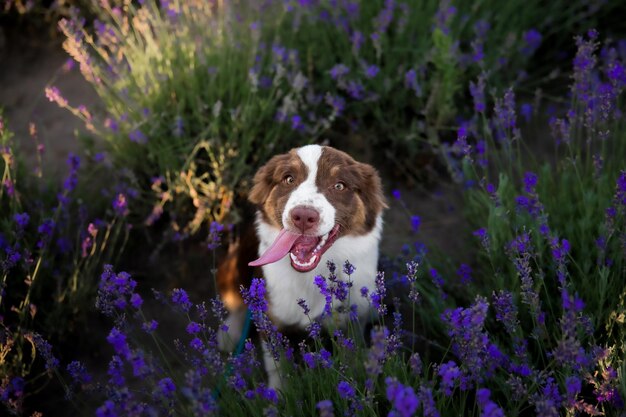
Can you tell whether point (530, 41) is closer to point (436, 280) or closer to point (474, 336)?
point (436, 280)

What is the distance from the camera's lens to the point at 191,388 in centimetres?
149

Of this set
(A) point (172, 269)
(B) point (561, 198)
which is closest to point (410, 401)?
(B) point (561, 198)

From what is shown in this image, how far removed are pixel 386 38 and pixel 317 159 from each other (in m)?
1.88

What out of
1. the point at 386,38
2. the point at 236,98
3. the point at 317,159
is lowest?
the point at 317,159

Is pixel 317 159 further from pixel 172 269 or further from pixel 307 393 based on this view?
pixel 172 269

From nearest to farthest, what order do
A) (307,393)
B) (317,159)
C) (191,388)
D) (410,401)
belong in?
(410,401)
(191,388)
(307,393)
(317,159)

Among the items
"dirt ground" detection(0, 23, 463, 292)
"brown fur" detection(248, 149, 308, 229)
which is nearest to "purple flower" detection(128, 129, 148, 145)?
"dirt ground" detection(0, 23, 463, 292)

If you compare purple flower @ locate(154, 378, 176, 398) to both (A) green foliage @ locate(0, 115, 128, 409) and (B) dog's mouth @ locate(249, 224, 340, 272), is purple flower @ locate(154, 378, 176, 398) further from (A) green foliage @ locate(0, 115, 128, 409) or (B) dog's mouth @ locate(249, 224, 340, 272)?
(A) green foliage @ locate(0, 115, 128, 409)

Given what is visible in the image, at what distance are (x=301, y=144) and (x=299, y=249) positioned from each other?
144 cm

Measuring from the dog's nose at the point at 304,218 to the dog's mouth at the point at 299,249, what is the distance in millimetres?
119

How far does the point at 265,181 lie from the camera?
9.65 feet

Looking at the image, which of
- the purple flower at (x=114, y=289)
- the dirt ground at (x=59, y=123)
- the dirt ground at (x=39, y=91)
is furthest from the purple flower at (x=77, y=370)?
the dirt ground at (x=39, y=91)

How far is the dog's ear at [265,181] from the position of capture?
9.50 feet

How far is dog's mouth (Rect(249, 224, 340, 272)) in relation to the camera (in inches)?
101
